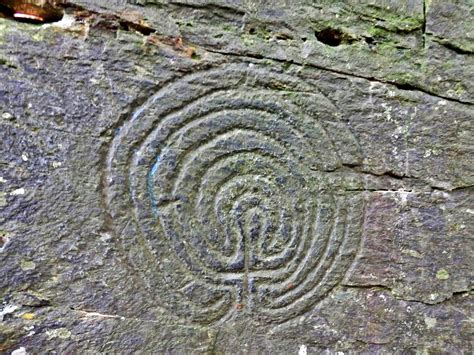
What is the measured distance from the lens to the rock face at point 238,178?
1.28 meters

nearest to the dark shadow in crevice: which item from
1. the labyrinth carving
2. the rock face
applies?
the rock face

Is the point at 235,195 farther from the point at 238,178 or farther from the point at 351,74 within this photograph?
the point at 351,74

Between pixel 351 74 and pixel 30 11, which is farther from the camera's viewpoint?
pixel 351 74

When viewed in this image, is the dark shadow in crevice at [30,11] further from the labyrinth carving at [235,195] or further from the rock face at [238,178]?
the labyrinth carving at [235,195]

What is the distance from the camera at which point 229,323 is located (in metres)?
1.42

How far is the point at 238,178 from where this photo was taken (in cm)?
141

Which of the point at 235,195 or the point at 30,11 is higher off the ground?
the point at 30,11

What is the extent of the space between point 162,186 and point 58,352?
519mm

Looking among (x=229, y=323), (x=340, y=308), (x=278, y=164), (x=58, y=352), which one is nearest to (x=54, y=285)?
(x=58, y=352)

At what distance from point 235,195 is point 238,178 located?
0.16 feet

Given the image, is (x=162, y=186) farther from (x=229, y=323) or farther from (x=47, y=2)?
(x=47, y=2)

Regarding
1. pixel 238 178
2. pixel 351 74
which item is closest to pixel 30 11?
pixel 238 178

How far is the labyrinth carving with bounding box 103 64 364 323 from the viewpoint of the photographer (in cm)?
133

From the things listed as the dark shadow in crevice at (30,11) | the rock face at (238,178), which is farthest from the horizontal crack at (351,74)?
the dark shadow in crevice at (30,11)
